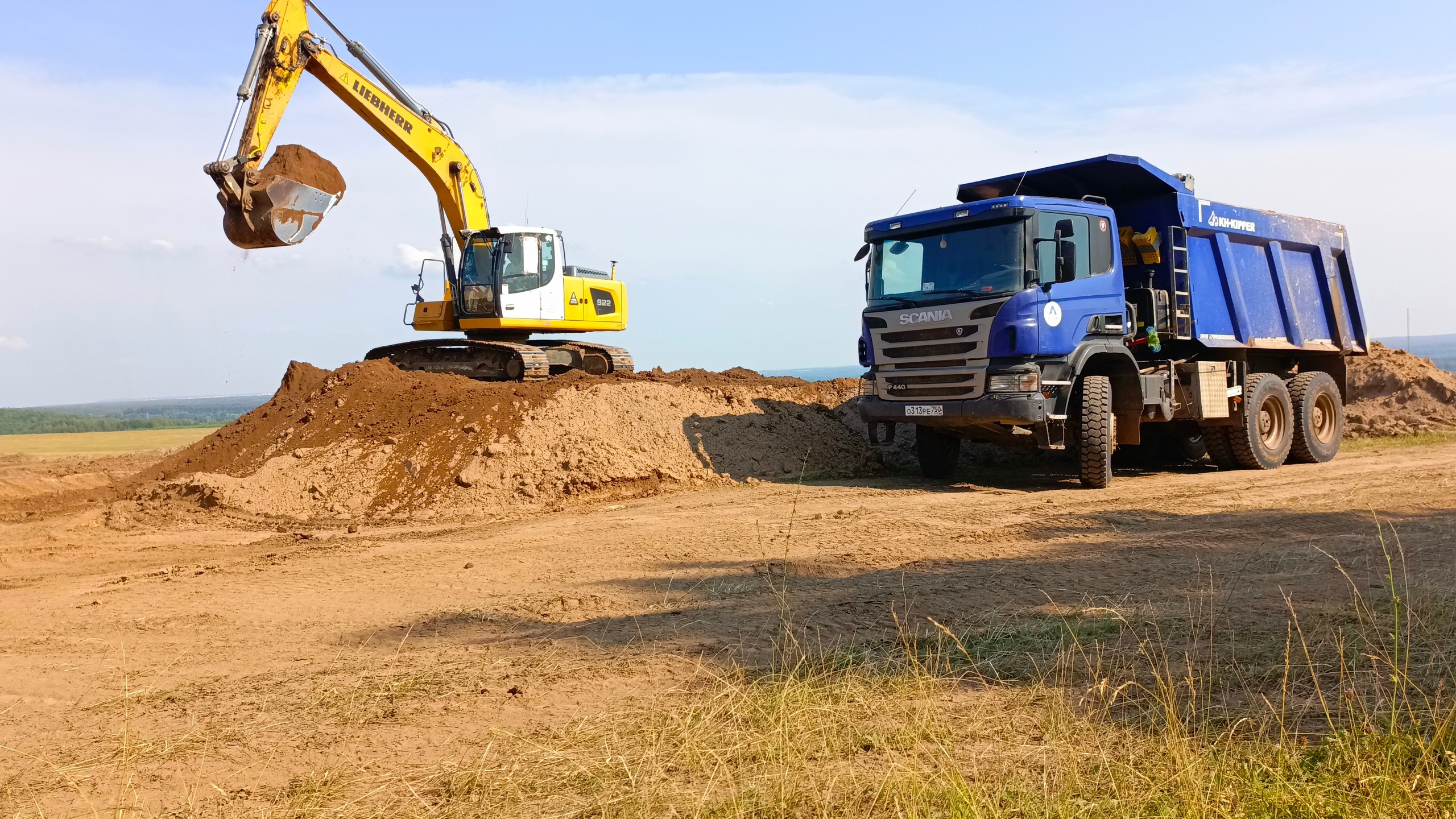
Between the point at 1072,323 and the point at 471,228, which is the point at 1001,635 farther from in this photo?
the point at 471,228

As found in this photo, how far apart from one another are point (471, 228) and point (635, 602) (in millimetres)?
12579

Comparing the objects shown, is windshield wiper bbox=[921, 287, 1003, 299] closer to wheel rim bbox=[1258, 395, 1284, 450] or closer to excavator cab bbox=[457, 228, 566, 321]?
wheel rim bbox=[1258, 395, 1284, 450]

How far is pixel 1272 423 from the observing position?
14398mm

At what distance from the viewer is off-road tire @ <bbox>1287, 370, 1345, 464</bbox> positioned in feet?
47.6

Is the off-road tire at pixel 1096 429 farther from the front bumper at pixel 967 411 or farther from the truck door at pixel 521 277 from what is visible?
the truck door at pixel 521 277

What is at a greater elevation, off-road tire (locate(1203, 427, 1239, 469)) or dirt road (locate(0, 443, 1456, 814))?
off-road tire (locate(1203, 427, 1239, 469))

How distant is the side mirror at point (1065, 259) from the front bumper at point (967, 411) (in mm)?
1266

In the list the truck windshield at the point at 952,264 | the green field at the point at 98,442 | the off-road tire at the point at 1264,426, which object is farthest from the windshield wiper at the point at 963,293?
the green field at the point at 98,442

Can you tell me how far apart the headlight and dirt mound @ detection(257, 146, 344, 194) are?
917cm

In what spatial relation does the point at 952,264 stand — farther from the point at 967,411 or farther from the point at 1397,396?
the point at 1397,396

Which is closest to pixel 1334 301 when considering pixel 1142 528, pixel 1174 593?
pixel 1142 528

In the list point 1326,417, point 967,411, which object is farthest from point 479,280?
point 1326,417

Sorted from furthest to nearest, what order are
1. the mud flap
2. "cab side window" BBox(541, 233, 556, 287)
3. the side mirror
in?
1. "cab side window" BBox(541, 233, 556, 287)
2. the mud flap
3. the side mirror

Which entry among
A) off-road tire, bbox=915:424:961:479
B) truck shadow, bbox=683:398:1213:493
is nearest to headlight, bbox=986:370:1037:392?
truck shadow, bbox=683:398:1213:493
